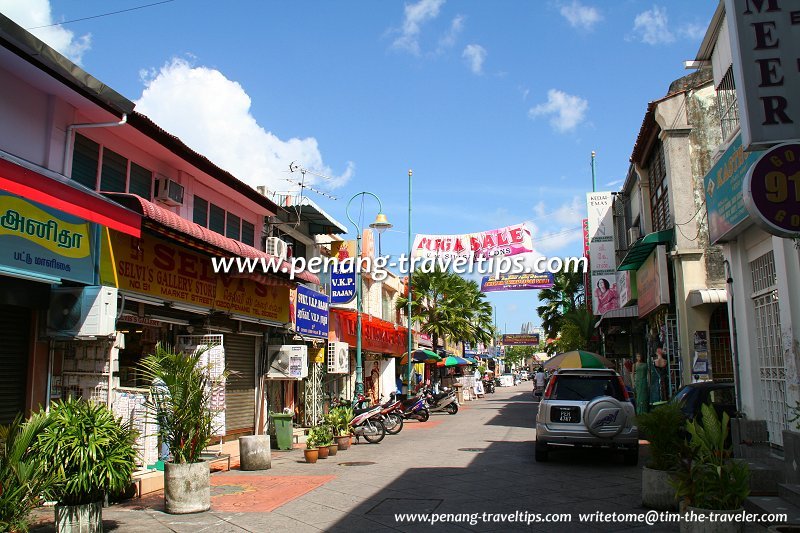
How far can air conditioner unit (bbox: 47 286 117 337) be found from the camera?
9.34 metres

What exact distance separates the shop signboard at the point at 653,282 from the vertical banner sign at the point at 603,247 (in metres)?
5.05

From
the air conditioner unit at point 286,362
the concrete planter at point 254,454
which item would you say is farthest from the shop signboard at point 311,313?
the concrete planter at point 254,454

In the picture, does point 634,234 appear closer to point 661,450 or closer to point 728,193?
point 728,193

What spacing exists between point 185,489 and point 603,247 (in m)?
21.8

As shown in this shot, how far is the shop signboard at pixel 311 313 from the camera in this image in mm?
19156

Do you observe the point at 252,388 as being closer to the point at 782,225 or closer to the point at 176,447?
the point at 176,447

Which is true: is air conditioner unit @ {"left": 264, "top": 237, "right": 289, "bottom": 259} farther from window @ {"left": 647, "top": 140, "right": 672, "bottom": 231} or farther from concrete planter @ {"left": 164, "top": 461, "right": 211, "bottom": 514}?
window @ {"left": 647, "top": 140, "right": 672, "bottom": 231}

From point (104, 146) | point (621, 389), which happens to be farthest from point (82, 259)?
point (621, 389)

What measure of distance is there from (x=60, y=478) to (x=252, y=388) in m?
10.3

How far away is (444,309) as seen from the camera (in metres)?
39.7

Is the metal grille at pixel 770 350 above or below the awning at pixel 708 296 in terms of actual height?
below

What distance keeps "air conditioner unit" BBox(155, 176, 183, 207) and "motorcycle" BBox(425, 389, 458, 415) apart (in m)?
17.9

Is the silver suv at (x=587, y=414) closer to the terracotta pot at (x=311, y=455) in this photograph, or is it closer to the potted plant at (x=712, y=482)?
the terracotta pot at (x=311, y=455)

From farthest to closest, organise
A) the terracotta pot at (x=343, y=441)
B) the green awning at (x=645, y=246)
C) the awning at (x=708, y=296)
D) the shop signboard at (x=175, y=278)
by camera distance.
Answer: the green awning at (x=645, y=246) < the awning at (x=708, y=296) < the terracotta pot at (x=343, y=441) < the shop signboard at (x=175, y=278)
